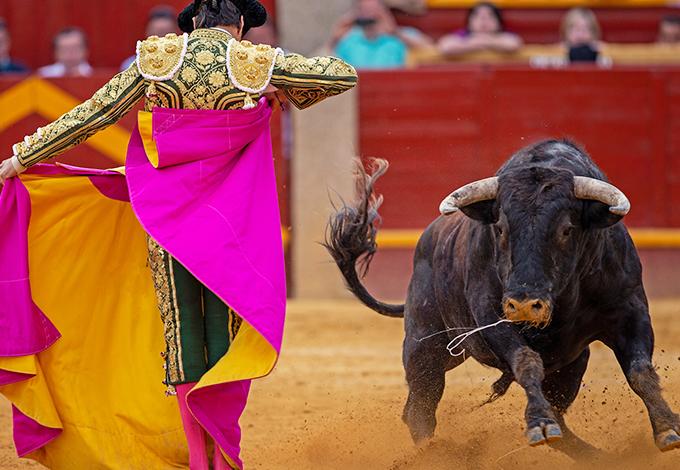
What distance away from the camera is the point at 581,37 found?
7.86m

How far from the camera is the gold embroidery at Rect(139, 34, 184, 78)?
2.71 metres

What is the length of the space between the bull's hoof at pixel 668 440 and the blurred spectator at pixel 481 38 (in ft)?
18.4

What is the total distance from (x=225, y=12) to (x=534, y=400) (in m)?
1.44

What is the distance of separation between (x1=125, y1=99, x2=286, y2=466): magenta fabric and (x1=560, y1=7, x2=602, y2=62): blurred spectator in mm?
5532

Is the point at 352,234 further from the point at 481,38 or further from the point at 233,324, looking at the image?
the point at 481,38

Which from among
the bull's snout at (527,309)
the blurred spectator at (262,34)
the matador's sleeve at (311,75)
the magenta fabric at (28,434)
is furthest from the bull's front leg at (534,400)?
the blurred spectator at (262,34)

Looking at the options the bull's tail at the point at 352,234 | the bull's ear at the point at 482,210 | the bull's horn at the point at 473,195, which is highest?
the bull's horn at the point at 473,195

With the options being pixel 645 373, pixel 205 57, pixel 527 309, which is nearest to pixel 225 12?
pixel 205 57

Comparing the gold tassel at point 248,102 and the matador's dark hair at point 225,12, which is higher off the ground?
the matador's dark hair at point 225,12

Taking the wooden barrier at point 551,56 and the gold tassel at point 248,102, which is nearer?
the gold tassel at point 248,102

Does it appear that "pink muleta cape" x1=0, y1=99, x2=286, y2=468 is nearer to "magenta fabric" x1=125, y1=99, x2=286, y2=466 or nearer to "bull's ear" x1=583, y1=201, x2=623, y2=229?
"magenta fabric" x1=125, y1=99, x2=286, y2=466

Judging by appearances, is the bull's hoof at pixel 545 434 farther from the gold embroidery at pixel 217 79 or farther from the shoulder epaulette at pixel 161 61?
the shoulder epaulette at pixel 161 61

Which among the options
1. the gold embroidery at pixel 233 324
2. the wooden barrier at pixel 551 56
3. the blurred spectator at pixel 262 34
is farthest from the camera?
the wooden barrier at pixel 551 56

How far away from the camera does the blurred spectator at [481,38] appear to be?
25.8ft
